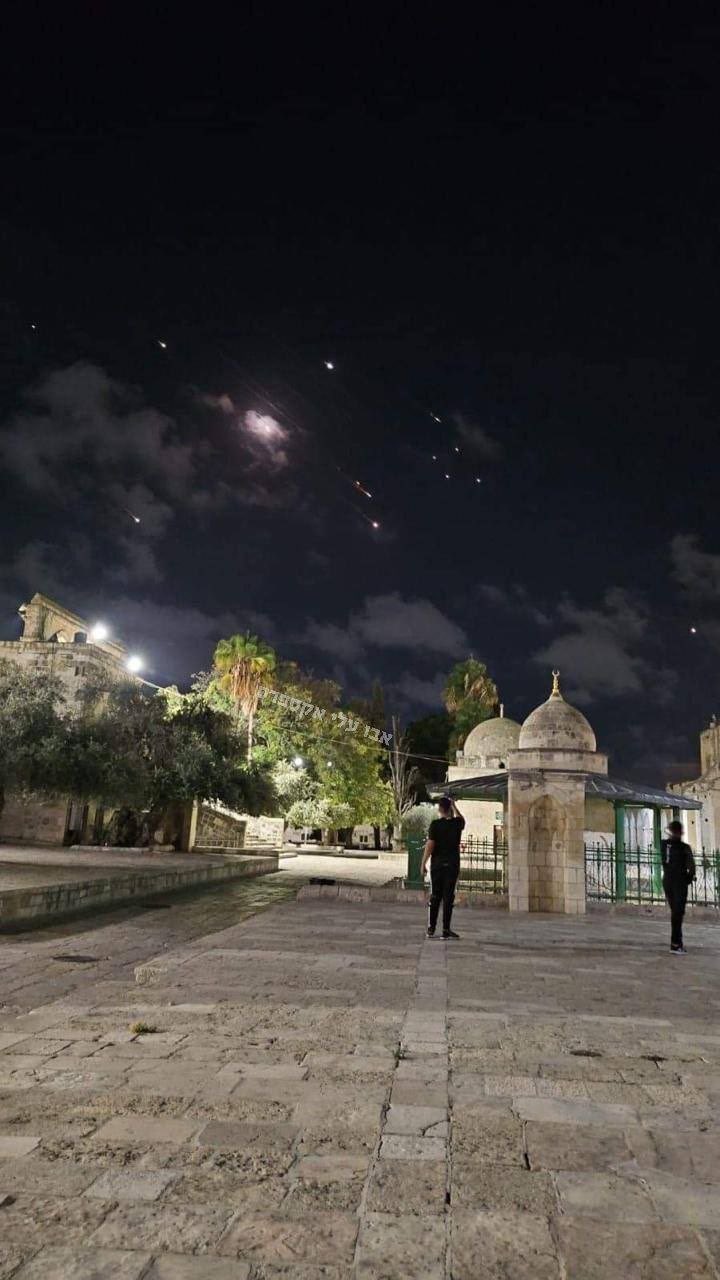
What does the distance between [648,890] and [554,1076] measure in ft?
46.6

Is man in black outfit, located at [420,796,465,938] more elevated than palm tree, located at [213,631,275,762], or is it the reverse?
palm tree, located at [213,631,275,762]

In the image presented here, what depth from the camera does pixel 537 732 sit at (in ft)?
72.3

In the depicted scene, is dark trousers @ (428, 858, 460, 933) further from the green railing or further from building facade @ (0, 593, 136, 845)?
building facade @ (0, 593, 136, 845)

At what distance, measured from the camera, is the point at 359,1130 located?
10.4ft

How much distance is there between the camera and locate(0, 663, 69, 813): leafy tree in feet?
80.9

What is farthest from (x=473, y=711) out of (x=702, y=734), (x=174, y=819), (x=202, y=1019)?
(x=202, y=1019)

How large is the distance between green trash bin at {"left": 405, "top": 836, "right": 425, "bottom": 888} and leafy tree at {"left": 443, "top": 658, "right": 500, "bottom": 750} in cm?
3446

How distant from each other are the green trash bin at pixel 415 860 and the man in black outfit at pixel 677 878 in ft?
20.8

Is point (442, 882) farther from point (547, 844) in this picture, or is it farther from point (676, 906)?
point (547, 844)

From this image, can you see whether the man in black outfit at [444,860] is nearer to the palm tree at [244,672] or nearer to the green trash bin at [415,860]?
the green trash bin at [415,860]

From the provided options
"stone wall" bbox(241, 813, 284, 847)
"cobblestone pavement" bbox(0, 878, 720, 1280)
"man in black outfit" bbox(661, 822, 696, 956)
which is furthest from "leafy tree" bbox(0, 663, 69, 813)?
"man in black outfit" bbox(661, 822, 696, 956)

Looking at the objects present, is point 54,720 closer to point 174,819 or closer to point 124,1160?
point 174,819

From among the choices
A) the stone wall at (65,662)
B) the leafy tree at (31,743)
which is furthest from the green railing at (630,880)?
the stone wall at (65,662)

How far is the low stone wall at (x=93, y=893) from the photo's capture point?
37.0ft
